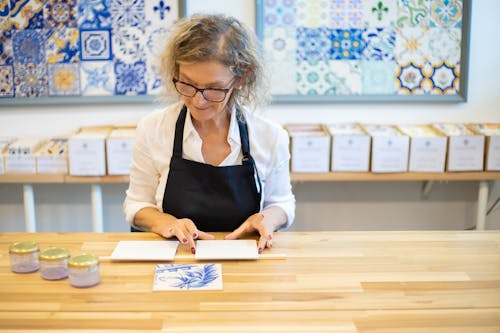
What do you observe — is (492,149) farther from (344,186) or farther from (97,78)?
(97,78)

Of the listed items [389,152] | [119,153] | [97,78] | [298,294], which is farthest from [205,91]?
[97,78]

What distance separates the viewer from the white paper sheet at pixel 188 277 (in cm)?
145

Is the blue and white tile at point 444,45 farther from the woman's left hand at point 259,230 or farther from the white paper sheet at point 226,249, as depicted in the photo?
the white paper sheet at point 226,249

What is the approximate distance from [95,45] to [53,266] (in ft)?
6.01

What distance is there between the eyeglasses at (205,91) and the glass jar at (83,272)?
603 mm

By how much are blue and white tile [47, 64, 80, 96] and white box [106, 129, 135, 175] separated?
17.1 inches

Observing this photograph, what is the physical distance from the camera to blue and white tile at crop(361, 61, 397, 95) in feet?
10.2

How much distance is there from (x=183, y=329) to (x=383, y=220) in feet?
7.56

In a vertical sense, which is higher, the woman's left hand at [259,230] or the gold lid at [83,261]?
the gold lid at [83,261]

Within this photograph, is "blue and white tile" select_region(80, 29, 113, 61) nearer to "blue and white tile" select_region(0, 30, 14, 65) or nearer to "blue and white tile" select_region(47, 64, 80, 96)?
"blue and white tile" select_region(47, 64, 80, 96)

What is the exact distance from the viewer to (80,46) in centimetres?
306

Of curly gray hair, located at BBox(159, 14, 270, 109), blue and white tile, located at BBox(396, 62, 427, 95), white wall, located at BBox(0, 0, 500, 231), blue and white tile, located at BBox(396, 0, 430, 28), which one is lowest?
white wall, located at BBox(0, 0, 500, 231)

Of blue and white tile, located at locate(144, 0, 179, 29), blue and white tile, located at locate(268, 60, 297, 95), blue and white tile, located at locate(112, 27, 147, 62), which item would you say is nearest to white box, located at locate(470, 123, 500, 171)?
blue and white tile, located at locate(268, 60, 297, 95)

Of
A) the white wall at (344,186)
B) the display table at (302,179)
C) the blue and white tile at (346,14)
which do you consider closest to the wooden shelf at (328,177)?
the display table at (302,179)
